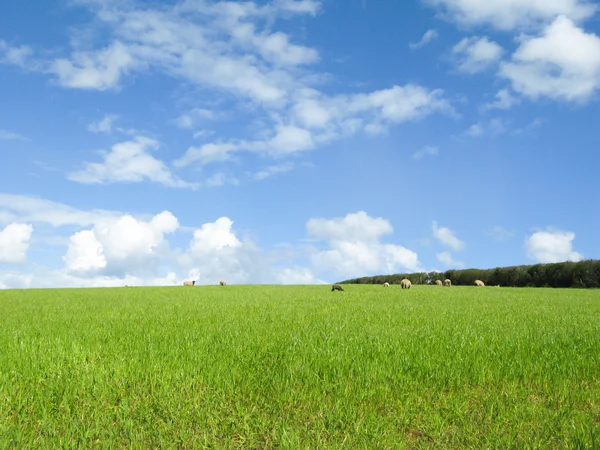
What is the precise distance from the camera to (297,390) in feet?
16.4

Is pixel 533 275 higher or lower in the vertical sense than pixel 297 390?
higher

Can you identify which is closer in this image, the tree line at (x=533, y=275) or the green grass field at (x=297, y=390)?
the green grass field at (x=297, y=390)

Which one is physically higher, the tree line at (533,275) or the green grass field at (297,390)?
the tree line at (533,275)

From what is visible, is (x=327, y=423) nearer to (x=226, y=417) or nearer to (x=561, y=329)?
(x=226, y=417)

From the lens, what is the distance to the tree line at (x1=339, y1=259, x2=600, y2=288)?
3471cm

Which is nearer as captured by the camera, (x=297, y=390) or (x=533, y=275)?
(x=297, y=390)

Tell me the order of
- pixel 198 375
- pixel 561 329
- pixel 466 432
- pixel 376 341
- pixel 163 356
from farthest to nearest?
pixel 561 329
pixel 376 341
pixel 163 356
pixel 198 375
pixel 466 432

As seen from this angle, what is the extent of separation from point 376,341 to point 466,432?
266 cm

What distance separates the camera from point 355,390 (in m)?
5.08

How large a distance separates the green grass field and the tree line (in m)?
32.4

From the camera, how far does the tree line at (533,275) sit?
3471 centimetres

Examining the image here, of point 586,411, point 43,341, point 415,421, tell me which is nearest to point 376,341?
point 415,421

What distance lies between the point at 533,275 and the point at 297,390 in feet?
131

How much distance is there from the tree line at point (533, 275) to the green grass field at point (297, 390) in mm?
32429
